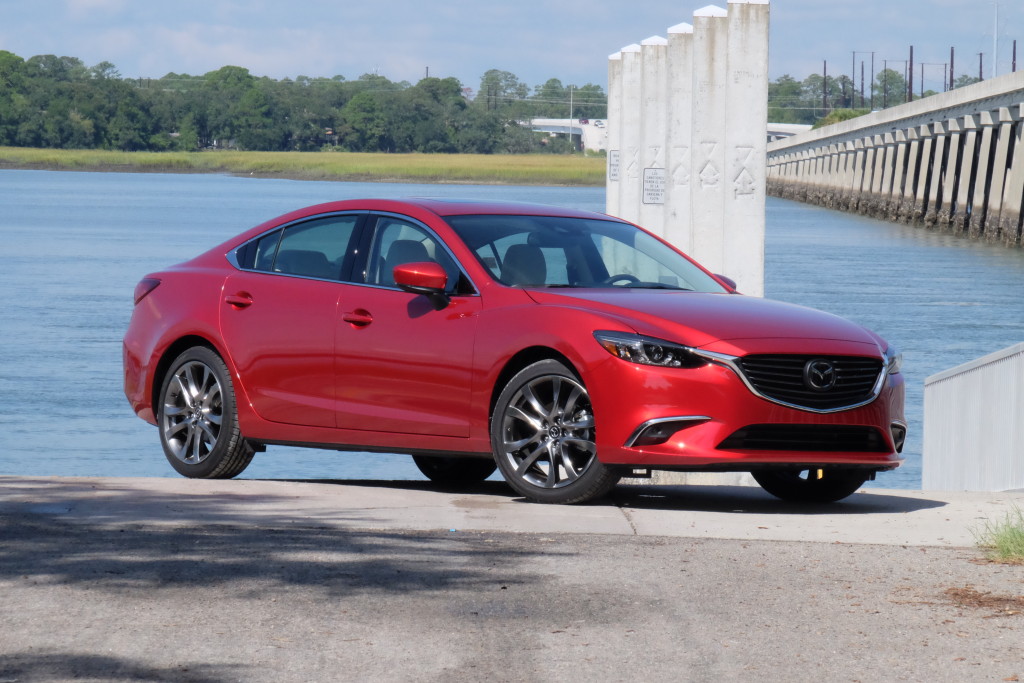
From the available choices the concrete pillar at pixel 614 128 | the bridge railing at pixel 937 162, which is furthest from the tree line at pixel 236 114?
the concrete pillar at pixel 614 128

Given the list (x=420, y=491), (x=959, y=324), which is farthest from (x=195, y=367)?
(x=959, y=324)

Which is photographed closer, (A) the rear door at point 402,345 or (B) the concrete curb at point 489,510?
(B) the concrete curb at point 489,510

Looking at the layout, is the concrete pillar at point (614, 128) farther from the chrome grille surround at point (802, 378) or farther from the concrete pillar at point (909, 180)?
the concrete pillar at point (909, 180)

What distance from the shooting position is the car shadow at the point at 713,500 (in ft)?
28.1

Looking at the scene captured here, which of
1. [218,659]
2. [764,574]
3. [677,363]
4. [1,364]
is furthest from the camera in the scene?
[1,364]

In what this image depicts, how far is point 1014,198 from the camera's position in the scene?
184 feet

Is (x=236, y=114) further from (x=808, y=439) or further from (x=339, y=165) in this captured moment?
(x=808, y=439)

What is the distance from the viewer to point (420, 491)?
9141mm

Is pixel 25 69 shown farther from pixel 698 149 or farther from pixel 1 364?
pixel 698 149

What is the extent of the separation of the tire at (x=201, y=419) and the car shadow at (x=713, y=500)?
0.56m

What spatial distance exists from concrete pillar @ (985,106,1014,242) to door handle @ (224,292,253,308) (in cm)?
4866

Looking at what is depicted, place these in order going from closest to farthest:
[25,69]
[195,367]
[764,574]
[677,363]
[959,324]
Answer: [764,574] → [677,363] → [195,367] → [959,324] → [25,69]

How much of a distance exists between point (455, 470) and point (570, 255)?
2.01 metres

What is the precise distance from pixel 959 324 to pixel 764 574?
30.6 m
